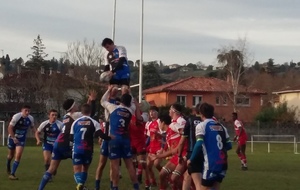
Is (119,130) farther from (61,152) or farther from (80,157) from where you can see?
(61,152)

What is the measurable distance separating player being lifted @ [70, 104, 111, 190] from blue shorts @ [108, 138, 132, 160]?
0.31 metres

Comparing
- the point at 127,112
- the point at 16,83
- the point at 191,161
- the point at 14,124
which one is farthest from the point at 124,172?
the point at 16,83

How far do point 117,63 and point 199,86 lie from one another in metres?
75.2

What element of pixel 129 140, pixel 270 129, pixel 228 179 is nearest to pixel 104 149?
pixel 129 140

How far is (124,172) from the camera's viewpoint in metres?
24.1

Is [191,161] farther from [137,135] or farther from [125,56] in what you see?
[137,135]

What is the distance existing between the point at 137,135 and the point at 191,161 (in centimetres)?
602

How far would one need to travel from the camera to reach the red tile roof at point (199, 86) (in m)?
88.0

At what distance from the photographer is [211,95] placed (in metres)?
89.4

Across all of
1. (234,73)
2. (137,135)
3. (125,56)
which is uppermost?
(234,73)

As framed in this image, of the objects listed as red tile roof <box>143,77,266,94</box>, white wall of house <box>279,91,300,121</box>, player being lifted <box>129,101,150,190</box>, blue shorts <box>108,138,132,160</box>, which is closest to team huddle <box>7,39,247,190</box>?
blue shorts <box>108,138,132,160</box>

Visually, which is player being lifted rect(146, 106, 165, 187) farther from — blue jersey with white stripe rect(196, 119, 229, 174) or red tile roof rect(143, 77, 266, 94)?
red tile roof rect(143, 77, 266, 94)

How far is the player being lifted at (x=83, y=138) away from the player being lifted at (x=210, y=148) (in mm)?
3162

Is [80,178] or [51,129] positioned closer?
[80,178]
